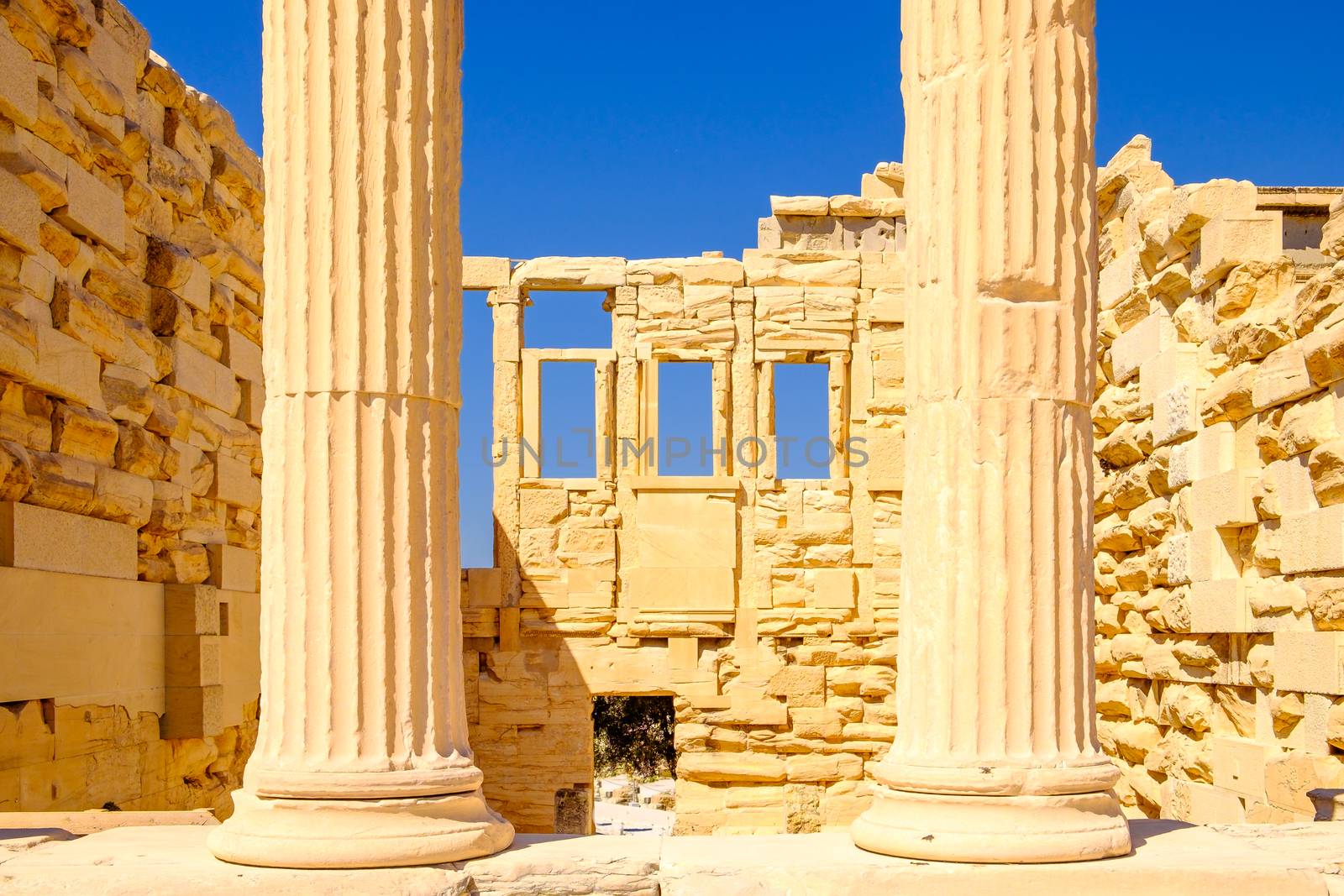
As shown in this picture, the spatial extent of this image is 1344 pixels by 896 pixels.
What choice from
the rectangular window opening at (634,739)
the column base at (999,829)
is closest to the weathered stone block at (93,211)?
the column base at (999,829)

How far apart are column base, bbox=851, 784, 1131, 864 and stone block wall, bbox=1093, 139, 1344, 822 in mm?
3273

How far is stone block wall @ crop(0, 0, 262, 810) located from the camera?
25.5 ft

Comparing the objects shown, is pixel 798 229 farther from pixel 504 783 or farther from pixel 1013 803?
pixel 1013 803

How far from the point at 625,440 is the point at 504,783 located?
403 cm

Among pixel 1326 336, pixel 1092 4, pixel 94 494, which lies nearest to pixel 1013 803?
pixel 1092 4

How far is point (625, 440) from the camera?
15375 mm

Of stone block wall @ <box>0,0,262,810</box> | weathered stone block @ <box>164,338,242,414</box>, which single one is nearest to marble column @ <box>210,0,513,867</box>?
stone block wall @ <box>0,0,262,810</box>

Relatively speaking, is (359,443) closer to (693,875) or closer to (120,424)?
(693,875)

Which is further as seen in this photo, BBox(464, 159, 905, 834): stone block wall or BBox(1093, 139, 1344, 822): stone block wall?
BBox(464, 159, 905, 834): stone block wall

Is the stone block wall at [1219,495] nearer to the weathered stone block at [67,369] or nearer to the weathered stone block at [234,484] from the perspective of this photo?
the weathered stone block at [234,484]

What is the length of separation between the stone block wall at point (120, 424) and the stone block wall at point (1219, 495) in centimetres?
726

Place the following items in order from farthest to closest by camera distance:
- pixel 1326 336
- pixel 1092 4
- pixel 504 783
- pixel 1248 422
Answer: pixel 504 783 → pixel 1248 422 → pixel 1326 336 → pixel 1092 4

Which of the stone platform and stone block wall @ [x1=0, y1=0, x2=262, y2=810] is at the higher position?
stone block wall @ [x1=0, y1=0, x2=262, y2=810]

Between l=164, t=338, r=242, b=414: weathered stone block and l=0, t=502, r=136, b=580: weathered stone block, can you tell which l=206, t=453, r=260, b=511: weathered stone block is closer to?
l=164, t=338, r=242, b=414: weathered stone block
